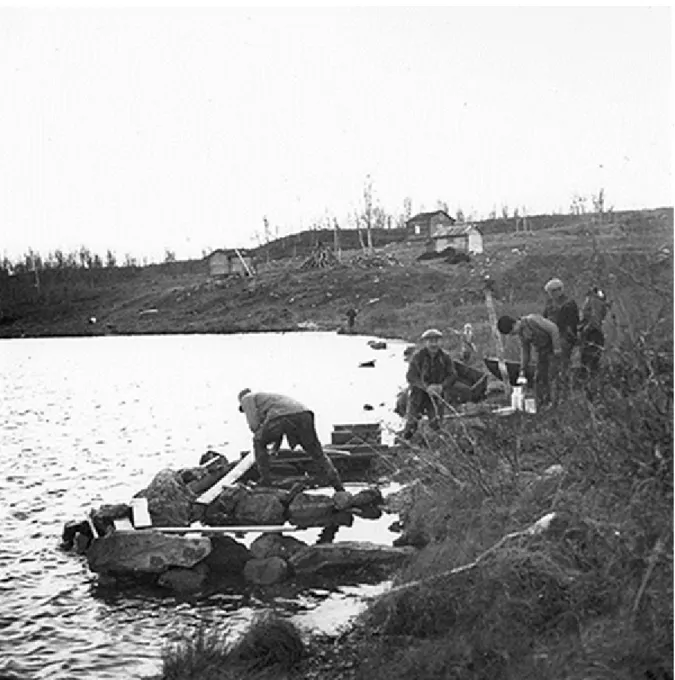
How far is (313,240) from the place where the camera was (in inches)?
4360

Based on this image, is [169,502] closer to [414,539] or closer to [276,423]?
[276,423]

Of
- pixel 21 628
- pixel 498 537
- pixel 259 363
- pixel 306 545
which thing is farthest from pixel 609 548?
pixel 259 363

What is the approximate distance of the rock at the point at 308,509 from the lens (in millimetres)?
11188

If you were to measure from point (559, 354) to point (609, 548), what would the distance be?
21.8ft

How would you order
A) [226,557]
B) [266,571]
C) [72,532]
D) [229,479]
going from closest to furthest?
[266,571], [226,557], [72,532], [229,479]

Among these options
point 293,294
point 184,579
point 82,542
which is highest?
point 293,294

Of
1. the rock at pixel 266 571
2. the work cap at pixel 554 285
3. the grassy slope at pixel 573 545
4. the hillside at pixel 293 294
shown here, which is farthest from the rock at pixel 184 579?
the hillside at pixel 293 294

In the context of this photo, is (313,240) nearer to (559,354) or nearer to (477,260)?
(477,260)

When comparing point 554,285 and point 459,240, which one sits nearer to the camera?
point 554,285

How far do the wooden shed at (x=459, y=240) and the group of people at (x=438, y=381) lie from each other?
65.1 meters

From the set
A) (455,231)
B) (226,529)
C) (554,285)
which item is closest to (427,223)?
(455,231)

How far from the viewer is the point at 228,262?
9194cm

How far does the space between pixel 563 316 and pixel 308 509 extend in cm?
492

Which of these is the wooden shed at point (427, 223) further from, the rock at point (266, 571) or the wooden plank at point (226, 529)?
the rock at point (266, 571)
